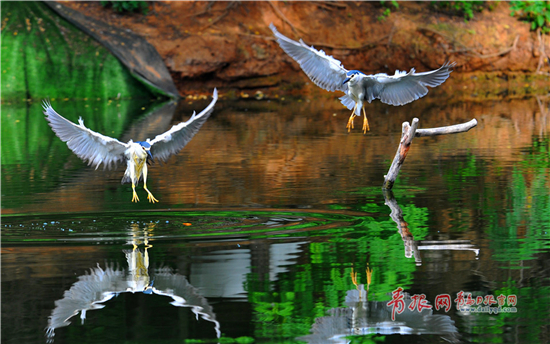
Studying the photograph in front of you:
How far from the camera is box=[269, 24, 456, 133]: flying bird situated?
27.6 feet

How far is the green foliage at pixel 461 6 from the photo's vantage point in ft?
83.2

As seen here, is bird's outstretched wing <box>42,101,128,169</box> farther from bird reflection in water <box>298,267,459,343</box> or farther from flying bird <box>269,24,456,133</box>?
bird reflection in water <box>298,267,459,343</box>

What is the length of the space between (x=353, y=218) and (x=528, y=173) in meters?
3.45

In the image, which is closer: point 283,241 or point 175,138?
point 283,241

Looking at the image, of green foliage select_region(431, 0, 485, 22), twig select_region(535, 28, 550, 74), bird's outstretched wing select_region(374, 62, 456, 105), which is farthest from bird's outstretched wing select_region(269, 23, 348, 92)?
green foliage select_region(431, 0, 485, 22)

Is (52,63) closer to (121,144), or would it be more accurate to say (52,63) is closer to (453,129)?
(121,144)

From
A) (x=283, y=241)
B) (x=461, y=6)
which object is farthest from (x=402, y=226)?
(x=461, y=6)

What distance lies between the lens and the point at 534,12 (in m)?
24.6

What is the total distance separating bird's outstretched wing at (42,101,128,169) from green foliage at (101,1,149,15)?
17.1 meters

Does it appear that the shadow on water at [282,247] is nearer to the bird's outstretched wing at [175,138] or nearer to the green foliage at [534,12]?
the bird's outstretched wing at [175,138]

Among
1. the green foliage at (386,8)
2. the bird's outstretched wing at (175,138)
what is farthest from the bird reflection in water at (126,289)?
the green foliage at (386,8)

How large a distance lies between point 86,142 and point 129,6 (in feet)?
57.0

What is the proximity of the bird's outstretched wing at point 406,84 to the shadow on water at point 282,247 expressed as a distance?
1121mm

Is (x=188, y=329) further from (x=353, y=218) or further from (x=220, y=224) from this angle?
(x=353, y=218)
